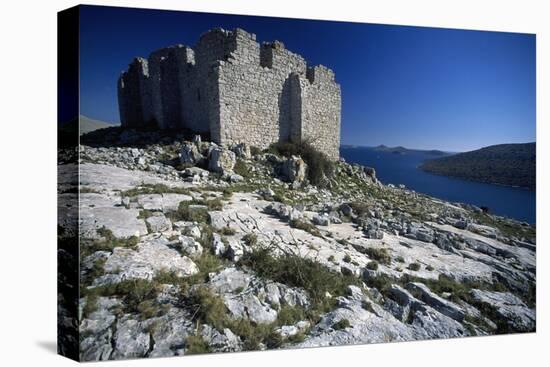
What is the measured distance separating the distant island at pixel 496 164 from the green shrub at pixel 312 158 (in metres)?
1.97

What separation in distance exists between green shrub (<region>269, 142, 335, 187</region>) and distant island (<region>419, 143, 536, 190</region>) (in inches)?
77.5

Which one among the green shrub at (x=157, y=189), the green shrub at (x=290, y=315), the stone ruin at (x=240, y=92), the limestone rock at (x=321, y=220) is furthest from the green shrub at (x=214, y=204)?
the stone ruin at (x=240, y=92)

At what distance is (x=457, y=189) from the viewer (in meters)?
7.85

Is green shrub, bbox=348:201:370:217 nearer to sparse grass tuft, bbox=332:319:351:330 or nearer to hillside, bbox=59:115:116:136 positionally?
sparse grass tuft, bbox=332:319:351:330

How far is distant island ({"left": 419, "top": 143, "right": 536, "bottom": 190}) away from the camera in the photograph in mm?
7945


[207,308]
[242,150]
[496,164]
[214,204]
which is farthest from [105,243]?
[496,164]

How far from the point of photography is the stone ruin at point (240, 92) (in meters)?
8.64

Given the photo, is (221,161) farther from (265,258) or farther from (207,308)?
(207,308)

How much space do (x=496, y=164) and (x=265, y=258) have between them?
4973 mm

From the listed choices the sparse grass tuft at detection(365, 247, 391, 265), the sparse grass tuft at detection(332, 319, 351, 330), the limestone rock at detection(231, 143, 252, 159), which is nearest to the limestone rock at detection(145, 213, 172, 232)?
the sparse grass tuft at detection(332, 319, 351, 330)

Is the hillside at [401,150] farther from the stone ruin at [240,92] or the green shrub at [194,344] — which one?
the green shrub at [194,344]

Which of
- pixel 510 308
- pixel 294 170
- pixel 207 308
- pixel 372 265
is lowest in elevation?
pixel 510 308

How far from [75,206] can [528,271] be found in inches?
291

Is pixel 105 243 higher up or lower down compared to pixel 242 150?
lower down
